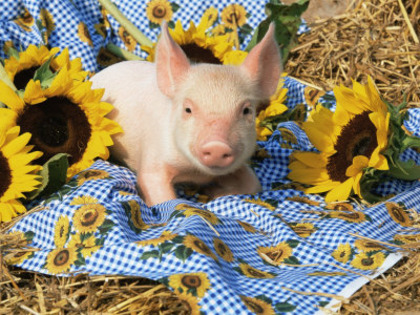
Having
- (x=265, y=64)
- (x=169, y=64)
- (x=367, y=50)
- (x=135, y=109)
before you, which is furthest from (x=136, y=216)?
(x=367, y=50)

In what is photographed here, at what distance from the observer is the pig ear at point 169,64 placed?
9.90ft

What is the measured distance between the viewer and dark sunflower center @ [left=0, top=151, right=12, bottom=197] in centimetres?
279

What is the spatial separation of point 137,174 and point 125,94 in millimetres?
543

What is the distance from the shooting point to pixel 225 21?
15.3 ft

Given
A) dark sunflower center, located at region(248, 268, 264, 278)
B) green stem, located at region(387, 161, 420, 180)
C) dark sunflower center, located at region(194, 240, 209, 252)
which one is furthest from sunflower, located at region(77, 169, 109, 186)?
green stem, located at region(387, 161, 420, 180)

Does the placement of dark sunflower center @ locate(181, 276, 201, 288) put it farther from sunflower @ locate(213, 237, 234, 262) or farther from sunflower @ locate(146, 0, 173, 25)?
sunflower @ locate(146, 0, 173, 25)

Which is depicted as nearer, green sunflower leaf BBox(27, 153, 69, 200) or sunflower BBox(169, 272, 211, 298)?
sunflower BBox(169, 272, 211, 298)

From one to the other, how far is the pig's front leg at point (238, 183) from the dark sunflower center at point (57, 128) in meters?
0.77

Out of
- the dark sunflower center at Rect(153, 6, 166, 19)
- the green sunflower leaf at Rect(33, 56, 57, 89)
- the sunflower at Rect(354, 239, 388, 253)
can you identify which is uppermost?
the dark sunflower center at Rect(153, 6, 166, 19)

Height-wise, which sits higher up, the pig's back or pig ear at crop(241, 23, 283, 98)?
pig ear at crop(241, 23, 283, 98)

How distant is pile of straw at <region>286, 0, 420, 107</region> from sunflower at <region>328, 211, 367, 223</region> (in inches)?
61.7

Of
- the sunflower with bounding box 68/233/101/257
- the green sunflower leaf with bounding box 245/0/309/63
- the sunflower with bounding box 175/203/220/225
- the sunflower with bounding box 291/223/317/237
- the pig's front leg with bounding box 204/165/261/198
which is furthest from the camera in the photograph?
the green sunflower leaf with bounding box 245/0/309/63

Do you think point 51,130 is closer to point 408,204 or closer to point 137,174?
point 137,174

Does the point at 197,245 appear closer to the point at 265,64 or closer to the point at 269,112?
the point at 265,64
